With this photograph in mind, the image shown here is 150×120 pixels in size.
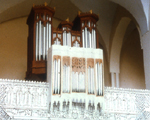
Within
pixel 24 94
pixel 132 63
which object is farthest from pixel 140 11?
pixel 24 94

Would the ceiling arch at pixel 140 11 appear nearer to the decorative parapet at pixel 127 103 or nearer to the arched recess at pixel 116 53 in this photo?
the arched recess at pixel 116 53

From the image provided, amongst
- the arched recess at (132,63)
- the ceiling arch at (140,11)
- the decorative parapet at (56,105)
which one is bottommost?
the decorative parapet at (56,105)

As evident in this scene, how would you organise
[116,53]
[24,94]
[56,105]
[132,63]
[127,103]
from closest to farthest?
[24,94] < [56,105] < [127,103] < [116,53] < [132,63]

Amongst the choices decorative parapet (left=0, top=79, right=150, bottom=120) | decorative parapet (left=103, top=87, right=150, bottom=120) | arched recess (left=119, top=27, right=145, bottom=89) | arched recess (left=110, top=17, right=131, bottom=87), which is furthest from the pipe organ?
arched recess (left=119, top=27, right=145, bottom=89)

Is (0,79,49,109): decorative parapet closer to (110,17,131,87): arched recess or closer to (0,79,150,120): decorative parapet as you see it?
(0,79,150,120): decorative parapet

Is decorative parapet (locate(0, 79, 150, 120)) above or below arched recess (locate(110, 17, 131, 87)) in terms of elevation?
below

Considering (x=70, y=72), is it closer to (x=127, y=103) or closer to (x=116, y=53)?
(x=127, y=103)

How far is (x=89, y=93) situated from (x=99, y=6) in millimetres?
6285

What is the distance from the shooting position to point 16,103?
1106cm

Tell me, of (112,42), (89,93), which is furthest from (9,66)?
(89,93)

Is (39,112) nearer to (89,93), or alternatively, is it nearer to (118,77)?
(89,93)

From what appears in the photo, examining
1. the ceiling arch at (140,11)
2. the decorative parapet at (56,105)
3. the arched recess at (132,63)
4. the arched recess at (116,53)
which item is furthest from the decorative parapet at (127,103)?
the arched recess at (132,63)

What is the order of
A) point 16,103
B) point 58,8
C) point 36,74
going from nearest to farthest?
point 16,103 < point 36,74 < point 58,8

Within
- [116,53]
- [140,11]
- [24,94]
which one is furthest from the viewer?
[116,53]
